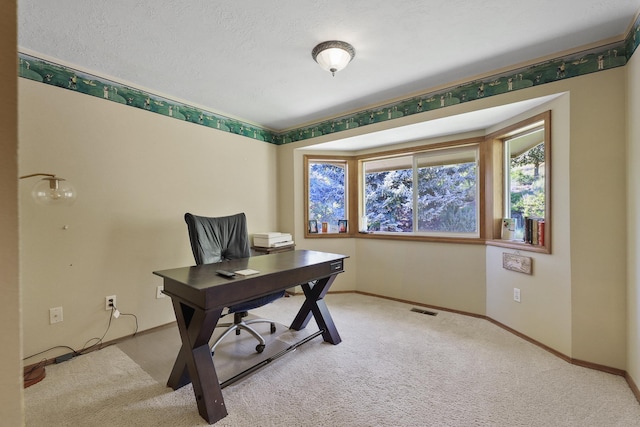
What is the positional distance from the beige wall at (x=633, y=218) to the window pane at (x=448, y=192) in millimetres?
1280

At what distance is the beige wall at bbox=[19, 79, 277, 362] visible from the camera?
206cm

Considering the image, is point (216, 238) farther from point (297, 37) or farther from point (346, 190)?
point (346, 190)

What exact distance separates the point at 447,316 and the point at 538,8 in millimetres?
2684

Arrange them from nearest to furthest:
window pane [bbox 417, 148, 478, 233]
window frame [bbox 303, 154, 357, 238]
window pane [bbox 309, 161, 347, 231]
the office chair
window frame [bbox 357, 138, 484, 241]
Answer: the office chair < window frame [bbox 357, 138, 484, 241] < window pane [bbox 417, 148, 478, 233] < window frame [bbox 303, 154, 357, 238] < window pane [bbox 309, 161, 347, 231]

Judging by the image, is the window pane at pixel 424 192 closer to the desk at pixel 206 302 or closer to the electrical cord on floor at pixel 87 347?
the desk at pixel 206 302

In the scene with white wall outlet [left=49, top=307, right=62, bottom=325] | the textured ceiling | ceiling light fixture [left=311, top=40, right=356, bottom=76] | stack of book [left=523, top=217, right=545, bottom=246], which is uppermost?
the textured ceiling

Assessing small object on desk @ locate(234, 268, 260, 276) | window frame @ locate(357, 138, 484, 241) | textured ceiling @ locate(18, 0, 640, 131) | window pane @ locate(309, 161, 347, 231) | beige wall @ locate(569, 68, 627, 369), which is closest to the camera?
textured ceiling @ locate(18, 0, 640, 131)

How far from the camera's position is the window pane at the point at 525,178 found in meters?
2.48

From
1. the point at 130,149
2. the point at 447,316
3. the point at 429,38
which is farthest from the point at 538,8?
the point at 130,149

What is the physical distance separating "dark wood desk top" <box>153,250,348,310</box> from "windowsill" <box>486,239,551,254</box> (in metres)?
1.60

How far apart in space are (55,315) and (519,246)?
3.85 metres

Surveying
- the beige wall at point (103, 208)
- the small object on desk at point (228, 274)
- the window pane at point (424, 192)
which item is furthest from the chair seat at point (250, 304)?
the window pane at point (424, 192)

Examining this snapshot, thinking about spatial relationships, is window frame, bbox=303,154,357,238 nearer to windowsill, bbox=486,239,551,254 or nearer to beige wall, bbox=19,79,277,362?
beige wall, bbox=19,79,277,362

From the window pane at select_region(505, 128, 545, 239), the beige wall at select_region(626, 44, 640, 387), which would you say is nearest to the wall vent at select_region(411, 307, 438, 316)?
the window pane at select_region(505, 128, 545, 239)
